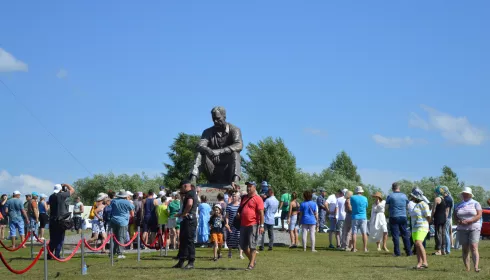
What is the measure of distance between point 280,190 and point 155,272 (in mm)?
68378

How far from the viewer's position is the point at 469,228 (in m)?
15.4

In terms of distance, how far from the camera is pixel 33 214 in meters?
24.8

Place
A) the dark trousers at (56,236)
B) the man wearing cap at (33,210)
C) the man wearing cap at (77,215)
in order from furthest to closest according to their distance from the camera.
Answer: the man wearing cap at (77,215) < the man wearing cap at (33,210) < the dark trousers at (56,236)

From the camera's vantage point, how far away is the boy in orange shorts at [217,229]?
18625 mm

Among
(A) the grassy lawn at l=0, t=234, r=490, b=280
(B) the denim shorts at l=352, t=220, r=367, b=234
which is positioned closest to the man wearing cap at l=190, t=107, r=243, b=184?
(B) the denim shorts at l=352, t=220, r=367, b=234

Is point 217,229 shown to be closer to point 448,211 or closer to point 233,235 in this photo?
point 233,235

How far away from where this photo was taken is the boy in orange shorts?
18625mm

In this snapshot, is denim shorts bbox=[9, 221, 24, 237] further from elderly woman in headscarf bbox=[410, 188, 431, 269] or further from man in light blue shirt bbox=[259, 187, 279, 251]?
elderly woman in headscarf bbox=[410, 188, 431, 269]

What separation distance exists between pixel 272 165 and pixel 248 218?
68.2 metres

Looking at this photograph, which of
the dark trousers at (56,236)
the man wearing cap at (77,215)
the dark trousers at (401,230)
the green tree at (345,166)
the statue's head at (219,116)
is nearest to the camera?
the dark trousers at (56,236)

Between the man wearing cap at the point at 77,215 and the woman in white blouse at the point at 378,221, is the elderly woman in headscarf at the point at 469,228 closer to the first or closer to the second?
the woman in white blouse at the point at 378,221

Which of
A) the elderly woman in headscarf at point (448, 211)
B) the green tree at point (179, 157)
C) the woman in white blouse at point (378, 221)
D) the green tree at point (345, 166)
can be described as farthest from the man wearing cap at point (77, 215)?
the green tree at point (345, 166)

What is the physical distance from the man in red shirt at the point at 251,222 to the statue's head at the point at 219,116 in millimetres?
9567

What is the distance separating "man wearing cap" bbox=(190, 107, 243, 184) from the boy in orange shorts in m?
5.99
